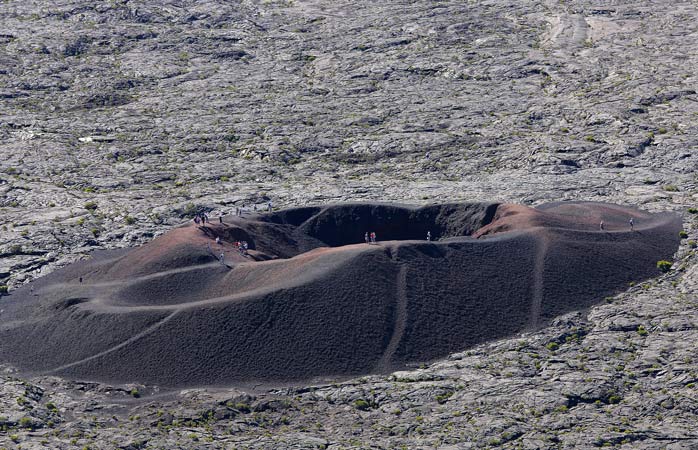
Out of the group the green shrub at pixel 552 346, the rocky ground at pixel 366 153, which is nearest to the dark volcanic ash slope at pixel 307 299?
the rocky ground at pixel 366 153

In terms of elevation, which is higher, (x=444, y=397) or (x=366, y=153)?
(x=366, y=153)

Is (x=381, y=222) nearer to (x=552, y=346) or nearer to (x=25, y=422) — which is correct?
(x=552, y=346)

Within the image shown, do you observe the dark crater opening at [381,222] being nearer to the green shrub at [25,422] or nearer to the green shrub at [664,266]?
the green shrub at [664,266]

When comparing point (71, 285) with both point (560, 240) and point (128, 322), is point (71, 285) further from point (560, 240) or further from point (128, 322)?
point (560, 240)

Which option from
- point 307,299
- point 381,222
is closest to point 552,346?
point 307,299

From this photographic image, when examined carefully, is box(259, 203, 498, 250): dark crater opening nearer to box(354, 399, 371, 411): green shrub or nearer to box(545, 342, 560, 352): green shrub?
box(545, 342, 560, 352): green shrub
